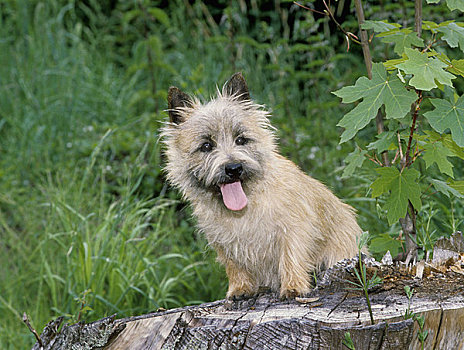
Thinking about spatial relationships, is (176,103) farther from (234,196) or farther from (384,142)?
(384,142)

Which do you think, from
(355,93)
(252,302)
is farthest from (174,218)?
(355,93)

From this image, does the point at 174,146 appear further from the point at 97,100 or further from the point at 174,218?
→ the point at 97,100

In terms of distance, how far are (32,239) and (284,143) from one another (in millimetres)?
2731

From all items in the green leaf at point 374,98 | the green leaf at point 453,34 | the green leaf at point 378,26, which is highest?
the green leaf at point 378,26

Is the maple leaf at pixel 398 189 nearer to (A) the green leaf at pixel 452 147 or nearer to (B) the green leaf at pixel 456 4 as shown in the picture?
(A) the green leaf at pixel 452 147

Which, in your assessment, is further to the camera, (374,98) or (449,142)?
(449,142)

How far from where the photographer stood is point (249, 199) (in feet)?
10.0

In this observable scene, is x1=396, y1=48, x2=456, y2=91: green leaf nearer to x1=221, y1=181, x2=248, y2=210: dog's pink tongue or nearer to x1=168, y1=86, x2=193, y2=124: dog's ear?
x1=221, y1=181, x2=248, y2=210: dog's pink tongue

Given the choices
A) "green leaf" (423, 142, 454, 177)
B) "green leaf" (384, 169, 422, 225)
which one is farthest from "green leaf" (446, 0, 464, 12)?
"green leaf" (384, 169, 422, 225)

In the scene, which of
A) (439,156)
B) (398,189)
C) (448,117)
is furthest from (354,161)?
(448,117)

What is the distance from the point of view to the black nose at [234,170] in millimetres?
2983

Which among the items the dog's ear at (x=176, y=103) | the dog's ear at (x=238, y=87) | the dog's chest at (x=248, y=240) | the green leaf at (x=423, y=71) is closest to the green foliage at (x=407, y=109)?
the green leaf at (x=423, y=71)

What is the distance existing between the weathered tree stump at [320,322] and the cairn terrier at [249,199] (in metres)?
0.30

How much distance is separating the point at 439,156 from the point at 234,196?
101cm
